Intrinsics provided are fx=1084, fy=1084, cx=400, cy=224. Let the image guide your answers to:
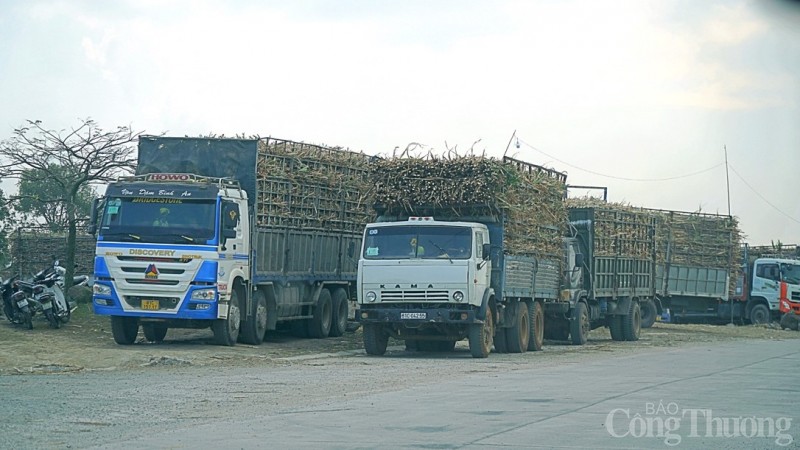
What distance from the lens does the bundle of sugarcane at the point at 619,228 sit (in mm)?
28438

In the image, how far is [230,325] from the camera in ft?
70.2

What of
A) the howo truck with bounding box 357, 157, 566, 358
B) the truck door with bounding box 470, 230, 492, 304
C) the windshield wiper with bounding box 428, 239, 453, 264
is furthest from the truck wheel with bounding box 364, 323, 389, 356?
the truck door with bounding box 470, 230, 492, 304

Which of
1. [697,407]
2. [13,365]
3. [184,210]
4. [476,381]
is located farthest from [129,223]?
[697,407]

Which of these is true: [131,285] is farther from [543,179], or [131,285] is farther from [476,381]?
[543,179]

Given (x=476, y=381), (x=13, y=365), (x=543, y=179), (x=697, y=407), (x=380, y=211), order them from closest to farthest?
1. (x=697, y=407)
2. (x=476, y=381)
3. (x=13, y=365)
4. (x=380, y=211)
5. (x=543, y=179)

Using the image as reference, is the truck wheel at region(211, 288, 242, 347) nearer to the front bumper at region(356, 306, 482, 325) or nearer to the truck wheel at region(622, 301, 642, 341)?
the front bumper at region(356, 306, 482, 325)

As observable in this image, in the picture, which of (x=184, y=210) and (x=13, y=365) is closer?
(x=13, y=365)

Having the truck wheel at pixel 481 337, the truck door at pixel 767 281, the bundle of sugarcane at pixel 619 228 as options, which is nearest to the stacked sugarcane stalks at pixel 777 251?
the truck door at pixel 767 281

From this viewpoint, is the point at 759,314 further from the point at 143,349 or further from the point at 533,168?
the point at 143,349

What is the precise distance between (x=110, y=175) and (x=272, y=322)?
6.55 meters

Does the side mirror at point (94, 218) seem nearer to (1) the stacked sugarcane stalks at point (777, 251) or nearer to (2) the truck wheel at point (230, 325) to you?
(2) the truck wheel at point (230, 325)

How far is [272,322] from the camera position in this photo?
23.2 metres

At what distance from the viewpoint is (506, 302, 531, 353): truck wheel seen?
23031 millimetres

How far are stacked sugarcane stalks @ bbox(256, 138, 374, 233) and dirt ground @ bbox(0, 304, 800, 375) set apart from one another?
2.77m
